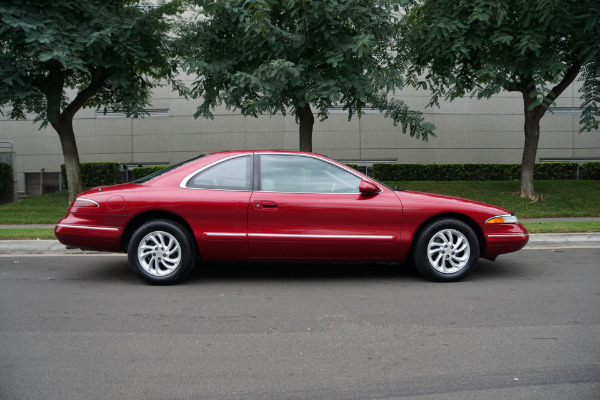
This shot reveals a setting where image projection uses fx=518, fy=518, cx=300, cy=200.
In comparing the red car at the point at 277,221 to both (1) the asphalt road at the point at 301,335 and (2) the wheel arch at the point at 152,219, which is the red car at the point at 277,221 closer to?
(2) the wheel arch at the point at 152,219

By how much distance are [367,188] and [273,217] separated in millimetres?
1136

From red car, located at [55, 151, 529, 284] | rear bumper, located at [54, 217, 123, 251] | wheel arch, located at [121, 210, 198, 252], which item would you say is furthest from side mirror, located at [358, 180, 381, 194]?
rear bumper, located at [54, 217, 123, 251]

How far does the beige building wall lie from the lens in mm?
21438

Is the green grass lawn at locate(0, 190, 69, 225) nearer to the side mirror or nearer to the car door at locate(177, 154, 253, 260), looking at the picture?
the car door at locate(177, 154, 253, 260)

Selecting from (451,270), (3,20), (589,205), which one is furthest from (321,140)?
(451,270)

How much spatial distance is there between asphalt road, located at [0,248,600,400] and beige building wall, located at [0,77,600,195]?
15.1m

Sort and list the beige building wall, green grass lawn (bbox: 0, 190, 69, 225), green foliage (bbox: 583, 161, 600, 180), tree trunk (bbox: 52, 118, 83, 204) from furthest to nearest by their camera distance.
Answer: the beige building wall → green foliage (bbox: 583, 161, 600, 180) → tree trunk (bbox: 52, 118, 83, 204) → green grass lawn (bbox: 0, 190, 69, 225)

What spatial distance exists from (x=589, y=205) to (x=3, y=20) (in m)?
15.1

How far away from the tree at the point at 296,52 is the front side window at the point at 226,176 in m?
4.46

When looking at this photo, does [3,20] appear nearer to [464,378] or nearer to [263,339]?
[263,339]

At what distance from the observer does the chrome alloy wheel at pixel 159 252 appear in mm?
5918

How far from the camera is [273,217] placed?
5930 mm

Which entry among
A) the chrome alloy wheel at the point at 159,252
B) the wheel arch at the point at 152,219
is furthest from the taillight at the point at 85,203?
the chrome alloy wheel at the point at 159,252

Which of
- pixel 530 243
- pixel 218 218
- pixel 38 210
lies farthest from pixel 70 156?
pixel 530 243
